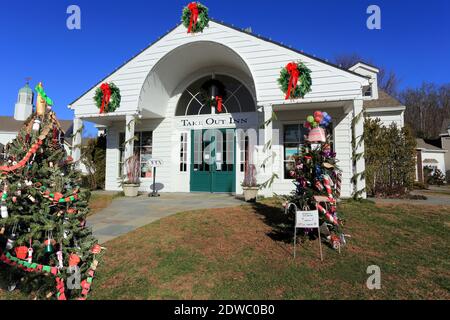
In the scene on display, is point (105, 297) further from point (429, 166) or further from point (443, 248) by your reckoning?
point (429, 166)

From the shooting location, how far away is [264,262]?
3.91 m

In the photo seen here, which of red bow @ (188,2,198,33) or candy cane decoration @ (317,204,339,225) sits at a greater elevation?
red bow @ (188,2,198,33)

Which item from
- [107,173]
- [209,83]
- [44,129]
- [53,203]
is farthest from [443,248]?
[107,173]

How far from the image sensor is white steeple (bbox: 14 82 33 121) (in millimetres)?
3689

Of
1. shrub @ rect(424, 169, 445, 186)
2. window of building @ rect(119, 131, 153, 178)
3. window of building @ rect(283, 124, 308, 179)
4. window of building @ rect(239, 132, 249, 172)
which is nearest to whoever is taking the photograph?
window of building @ rect(283, 124, 308, 179)

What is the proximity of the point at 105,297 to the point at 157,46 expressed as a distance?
9043 mm

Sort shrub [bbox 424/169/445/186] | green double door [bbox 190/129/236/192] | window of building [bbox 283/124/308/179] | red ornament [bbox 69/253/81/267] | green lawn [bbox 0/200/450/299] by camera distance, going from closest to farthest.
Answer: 1. red ornament [bbox 69/253/81/267]
2. green lawn [bbox 0/200/450/299]
3. window of building [bbox 283/124/308/179]
4. green double door [bbox 190/129/236/192]
5. shrub [bbox 424/169/445/186]

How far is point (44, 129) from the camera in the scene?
3168mm

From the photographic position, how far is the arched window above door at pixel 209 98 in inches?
425

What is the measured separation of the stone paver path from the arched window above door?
4.11 m

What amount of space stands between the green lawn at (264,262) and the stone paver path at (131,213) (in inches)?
18.9

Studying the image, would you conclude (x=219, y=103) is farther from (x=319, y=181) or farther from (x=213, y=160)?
(x=319, y=181)

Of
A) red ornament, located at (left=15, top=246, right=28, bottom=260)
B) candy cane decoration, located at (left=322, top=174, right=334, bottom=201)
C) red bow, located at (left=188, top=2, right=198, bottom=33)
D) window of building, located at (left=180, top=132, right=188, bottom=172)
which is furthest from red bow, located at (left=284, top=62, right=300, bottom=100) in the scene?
red ornament, located at (left=15, top=246, right=28, bottom=260)

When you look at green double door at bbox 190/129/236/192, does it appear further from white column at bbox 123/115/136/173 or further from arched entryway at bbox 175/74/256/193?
white column at bbox 123/115/136/173
